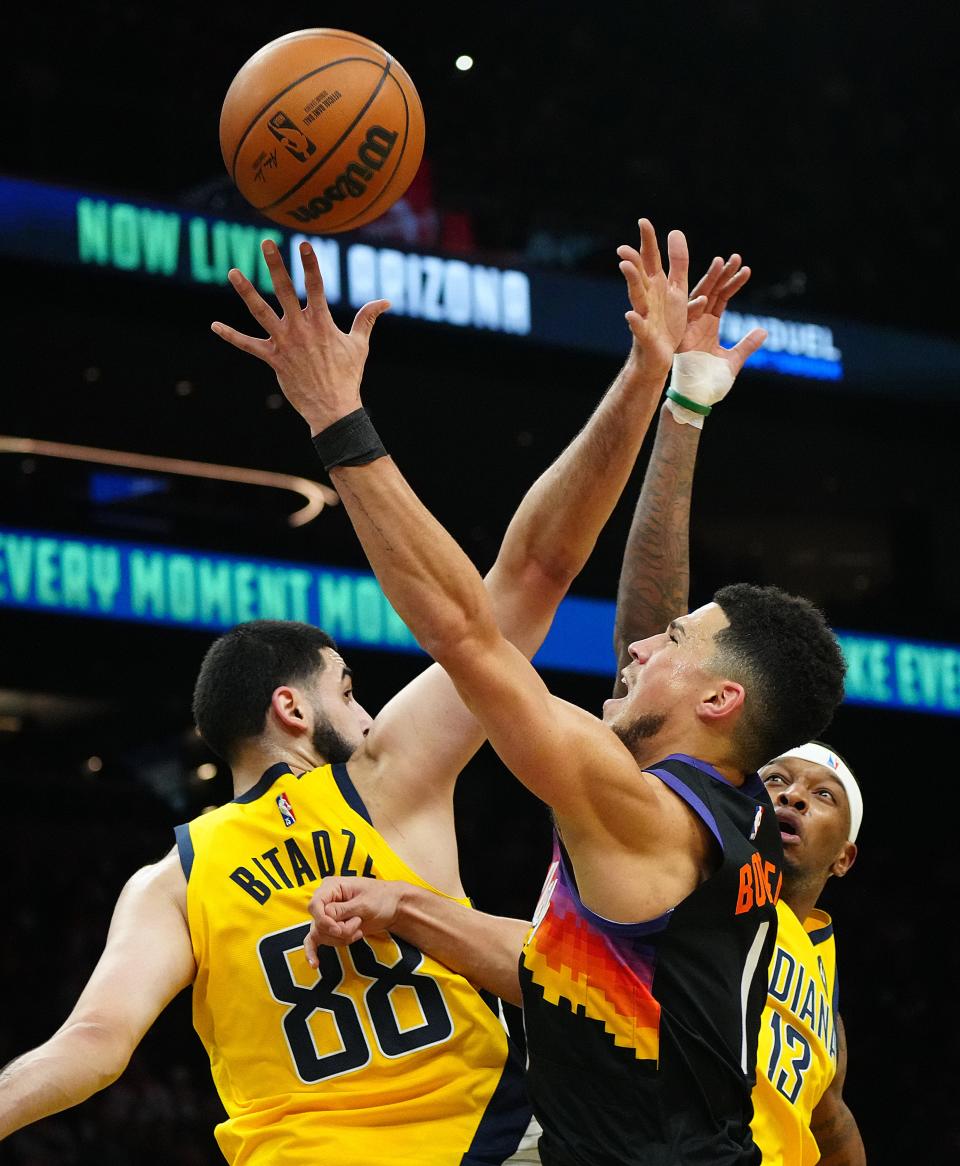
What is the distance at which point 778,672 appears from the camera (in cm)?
289

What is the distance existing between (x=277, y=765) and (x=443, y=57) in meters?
11.9

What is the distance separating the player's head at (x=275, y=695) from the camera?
11.4ft

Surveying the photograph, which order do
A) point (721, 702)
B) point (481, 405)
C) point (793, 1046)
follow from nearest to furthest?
point (721, 702) → point (793, 1046) → point (481, 405)

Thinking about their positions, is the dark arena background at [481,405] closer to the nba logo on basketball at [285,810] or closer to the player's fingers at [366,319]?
the nba logo on basketball at [285,810]

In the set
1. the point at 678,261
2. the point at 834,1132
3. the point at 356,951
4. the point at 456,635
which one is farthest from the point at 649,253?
the point at 834,1132

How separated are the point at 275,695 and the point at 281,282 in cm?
110

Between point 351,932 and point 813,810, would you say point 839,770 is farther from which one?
point 351,932

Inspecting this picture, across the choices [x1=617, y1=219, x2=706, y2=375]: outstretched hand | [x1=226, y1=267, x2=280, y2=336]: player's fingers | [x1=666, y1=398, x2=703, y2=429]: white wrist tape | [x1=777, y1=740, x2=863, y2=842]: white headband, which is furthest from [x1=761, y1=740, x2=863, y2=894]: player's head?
[x1=226, y1=267, x2=280, y2=336]: player's fingers

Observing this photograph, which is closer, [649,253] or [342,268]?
[649,253]

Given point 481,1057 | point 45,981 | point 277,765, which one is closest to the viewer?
point 481,1057

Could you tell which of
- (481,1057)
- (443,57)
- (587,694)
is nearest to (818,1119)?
(481,1057)

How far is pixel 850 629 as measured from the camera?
13562 mm

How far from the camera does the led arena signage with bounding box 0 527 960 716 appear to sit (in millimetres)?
11117

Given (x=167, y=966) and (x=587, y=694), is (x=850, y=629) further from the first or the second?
(x=167, y=966)
